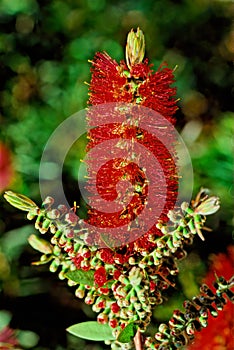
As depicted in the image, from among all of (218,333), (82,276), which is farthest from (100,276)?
(218,333)

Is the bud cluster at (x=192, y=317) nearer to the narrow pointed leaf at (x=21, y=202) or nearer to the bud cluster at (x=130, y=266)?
the bud cluster at (x=130, y=266)

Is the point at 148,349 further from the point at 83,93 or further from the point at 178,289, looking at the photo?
the point at 83,93

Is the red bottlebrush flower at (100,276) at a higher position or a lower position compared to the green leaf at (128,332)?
higher

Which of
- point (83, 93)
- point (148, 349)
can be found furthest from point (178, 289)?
point (83, 93)

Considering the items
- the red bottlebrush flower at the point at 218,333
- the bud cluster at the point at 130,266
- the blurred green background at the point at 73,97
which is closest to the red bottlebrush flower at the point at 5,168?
the blurred green background at the point at 73,97

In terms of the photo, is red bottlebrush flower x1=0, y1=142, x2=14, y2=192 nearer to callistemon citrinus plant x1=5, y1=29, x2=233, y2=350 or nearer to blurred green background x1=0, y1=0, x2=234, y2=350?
blurred green background x1=0, y1=0, x2=234, y2=350

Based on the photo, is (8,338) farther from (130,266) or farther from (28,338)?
(130,266)
